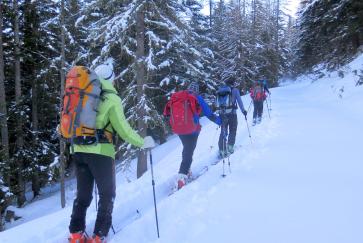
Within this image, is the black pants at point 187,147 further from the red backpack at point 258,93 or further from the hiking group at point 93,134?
the red backpack at point 258,93

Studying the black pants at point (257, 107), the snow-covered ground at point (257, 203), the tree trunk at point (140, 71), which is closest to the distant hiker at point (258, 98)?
the black pants at point (257, 107)

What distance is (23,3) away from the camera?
20.8 m

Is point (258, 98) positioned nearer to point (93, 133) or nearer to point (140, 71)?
point (140, 71)

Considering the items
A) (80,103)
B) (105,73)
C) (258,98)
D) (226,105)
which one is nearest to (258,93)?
(258,98)

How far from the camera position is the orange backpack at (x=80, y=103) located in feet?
14.8

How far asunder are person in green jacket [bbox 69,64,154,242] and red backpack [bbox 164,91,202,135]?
2.65 metres

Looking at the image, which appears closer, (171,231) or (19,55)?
(171,231)

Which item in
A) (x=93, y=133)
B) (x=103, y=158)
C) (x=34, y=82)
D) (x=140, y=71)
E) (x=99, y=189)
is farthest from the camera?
(x=34, y=82)

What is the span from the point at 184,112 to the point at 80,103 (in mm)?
3415

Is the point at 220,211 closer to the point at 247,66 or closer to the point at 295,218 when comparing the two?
the point at 295,218

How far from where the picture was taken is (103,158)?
15.6 ft

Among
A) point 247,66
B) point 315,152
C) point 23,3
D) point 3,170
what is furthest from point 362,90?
point 247,66

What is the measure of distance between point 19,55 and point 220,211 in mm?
17087

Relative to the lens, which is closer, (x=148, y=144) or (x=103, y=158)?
(x=103, y=158)
